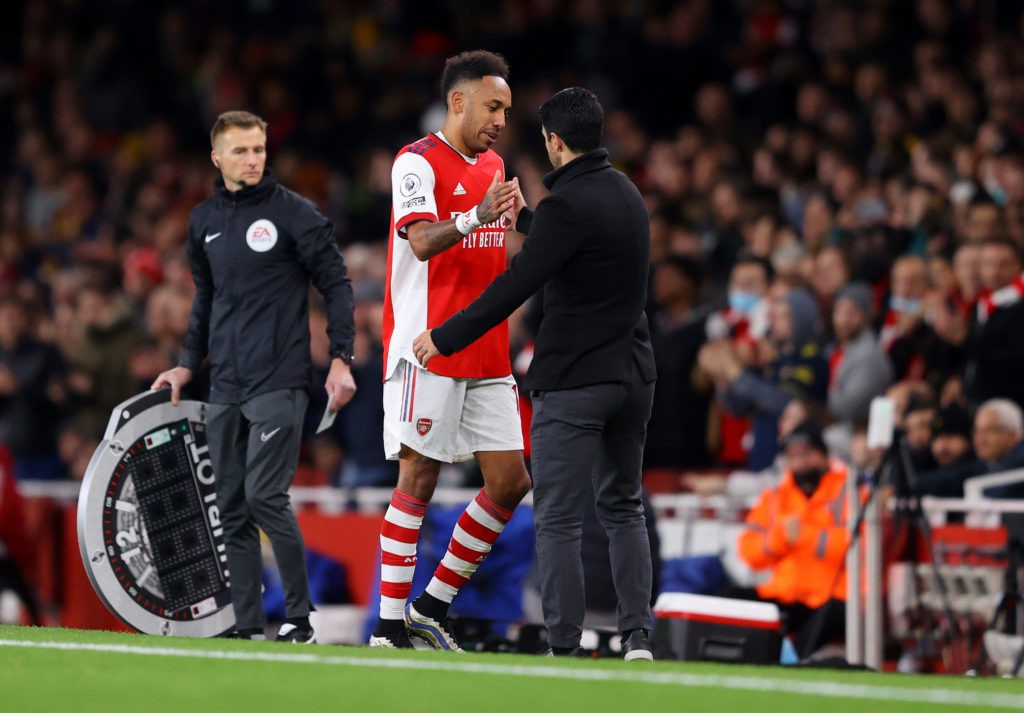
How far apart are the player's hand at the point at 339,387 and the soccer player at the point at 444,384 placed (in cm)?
50

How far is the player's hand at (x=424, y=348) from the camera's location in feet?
22.1

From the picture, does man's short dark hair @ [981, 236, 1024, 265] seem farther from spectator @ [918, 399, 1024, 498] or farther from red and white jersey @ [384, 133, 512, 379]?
red and white jersey @ [384, 133, 512, 379]

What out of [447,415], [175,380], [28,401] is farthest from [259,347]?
[28,401]

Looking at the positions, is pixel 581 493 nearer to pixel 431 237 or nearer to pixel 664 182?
pixel 431 237

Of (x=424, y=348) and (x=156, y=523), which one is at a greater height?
(x=424, y=348)

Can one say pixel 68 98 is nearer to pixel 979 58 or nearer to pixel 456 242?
pixel 979 58

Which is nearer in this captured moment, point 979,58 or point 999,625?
point 999,625

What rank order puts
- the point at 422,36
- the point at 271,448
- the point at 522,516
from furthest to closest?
the point at 422,36, the point at 522,516, the point at 271,448

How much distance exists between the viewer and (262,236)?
A: 309 inches

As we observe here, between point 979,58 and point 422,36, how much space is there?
22.5 feet

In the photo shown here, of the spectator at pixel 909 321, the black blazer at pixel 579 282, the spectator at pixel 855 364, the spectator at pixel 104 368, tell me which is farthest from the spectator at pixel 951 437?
the spectator at pixel 104 368

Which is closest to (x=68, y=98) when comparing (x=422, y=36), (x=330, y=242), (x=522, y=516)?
(x=422, y=36)

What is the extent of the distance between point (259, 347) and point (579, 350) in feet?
5.65

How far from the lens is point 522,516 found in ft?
33.2
